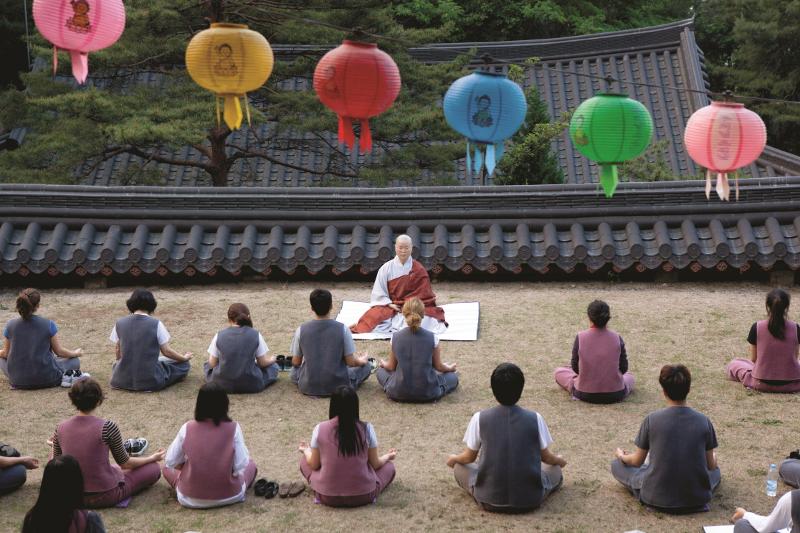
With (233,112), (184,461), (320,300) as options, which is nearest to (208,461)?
(184,461)

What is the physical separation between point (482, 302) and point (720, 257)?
245 cm

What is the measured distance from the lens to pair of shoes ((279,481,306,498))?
625 centimetres

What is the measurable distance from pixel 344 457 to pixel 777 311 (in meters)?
3.64

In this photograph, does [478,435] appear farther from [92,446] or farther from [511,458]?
[92,446]

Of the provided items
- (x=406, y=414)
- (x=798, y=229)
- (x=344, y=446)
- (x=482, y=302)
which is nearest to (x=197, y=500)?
(x=344, y=446)

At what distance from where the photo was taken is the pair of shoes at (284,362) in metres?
8.66

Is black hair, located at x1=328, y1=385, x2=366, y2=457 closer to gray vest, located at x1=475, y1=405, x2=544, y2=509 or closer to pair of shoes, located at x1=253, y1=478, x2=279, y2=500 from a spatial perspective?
pair of shoes, located at x1=253, y1=478, x2=279, y2=500

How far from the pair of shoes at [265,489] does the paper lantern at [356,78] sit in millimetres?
2977

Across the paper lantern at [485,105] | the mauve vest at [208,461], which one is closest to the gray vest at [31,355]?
the mauve vest at [208,461]

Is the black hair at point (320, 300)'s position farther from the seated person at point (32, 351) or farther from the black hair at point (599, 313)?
the seated person at point (32, 351)

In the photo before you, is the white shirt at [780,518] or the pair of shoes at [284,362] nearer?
the white shirt at [780,518]

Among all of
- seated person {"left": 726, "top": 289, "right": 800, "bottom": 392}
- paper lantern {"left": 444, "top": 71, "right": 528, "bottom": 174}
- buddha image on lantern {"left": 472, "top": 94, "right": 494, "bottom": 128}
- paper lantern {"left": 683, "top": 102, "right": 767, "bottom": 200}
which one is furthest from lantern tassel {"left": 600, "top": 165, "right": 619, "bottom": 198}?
seated person {"left": 726, "top": 289, "right": 800, "bottom": 392}

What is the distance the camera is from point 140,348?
26.4ft

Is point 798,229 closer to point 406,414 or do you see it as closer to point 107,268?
point 406,414
